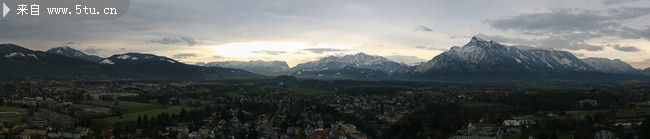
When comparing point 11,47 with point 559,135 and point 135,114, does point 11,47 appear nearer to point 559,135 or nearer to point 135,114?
point 135,114

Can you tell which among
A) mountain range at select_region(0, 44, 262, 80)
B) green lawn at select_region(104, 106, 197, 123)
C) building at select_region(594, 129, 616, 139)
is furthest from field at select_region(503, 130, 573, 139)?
mountain range at select_region(0, 44, 262, 80)

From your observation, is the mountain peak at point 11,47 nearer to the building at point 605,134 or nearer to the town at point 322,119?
the town at point 322,119

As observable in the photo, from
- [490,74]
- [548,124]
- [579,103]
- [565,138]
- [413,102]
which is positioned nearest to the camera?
[565,138]

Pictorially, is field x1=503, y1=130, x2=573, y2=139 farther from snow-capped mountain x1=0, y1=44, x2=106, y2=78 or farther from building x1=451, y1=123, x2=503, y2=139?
snow-capped mountain x1=0, y1=44, x2=106, y2=78

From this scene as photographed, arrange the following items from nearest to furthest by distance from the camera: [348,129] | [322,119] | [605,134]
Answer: [605,134], [348,129], [322,119]

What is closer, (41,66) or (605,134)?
(605,134)

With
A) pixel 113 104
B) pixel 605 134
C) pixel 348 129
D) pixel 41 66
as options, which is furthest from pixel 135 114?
pixel 41 66

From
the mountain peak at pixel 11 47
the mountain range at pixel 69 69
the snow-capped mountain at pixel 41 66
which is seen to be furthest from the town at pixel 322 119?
the mountain peak at pixel 11 47

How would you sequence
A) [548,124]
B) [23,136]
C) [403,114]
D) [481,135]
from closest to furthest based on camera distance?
[23,136], [481,135], [548,124], [403,114]

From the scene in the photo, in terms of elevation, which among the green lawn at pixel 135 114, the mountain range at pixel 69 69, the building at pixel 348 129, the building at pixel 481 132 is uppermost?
the mountain range at pixel 69 69

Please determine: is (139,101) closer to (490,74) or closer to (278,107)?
(278,107)

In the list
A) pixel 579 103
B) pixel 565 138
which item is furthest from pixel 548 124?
pixel 579 103
